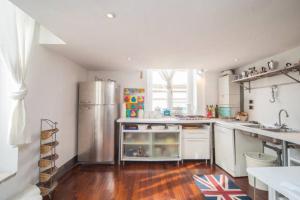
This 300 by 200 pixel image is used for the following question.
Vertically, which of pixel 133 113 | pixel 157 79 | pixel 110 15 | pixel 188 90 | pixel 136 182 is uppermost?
pixel 110 15

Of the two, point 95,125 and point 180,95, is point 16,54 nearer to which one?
point 95,125

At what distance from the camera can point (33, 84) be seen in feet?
6.61

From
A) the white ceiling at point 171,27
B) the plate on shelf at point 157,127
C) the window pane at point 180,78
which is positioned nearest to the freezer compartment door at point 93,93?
the white ceiling at point 171,27

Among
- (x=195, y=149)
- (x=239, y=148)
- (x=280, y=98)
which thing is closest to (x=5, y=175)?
(x=195, y=149)

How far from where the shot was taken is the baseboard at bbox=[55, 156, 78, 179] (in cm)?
257

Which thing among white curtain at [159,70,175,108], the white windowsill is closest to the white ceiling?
white curtain at [159,70,175,108]

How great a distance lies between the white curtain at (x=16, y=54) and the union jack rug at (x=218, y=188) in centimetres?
243

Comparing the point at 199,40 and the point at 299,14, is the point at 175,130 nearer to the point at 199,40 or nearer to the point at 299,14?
the point at 199,40

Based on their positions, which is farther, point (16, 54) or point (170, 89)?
point (170, 89)

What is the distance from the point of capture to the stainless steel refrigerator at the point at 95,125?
10.1 ft

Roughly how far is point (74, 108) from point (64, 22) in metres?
1.95

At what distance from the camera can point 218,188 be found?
7.27 feet

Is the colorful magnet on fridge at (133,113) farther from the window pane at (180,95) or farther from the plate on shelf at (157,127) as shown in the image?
the window pane at (180,95)

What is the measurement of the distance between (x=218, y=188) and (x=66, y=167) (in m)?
2.62
